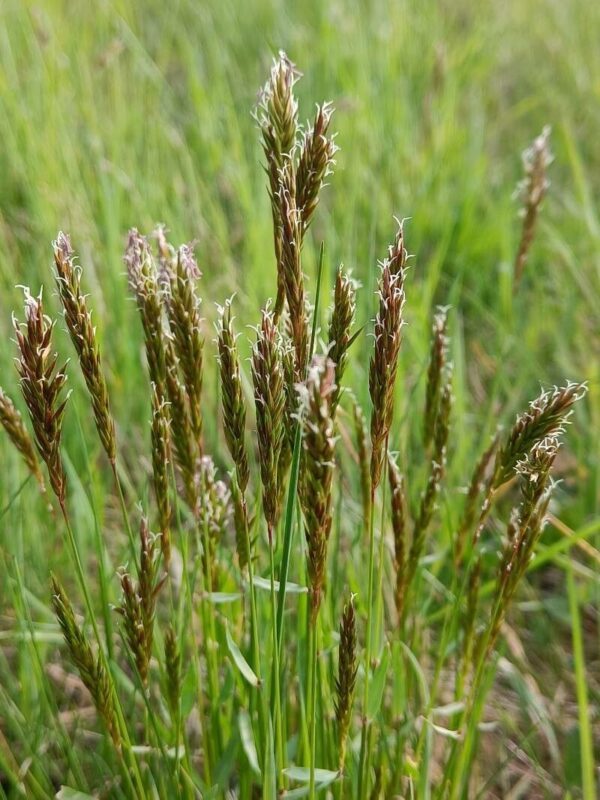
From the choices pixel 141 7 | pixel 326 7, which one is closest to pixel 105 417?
pixel 326 7

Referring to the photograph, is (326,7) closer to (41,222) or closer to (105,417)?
(41,222)

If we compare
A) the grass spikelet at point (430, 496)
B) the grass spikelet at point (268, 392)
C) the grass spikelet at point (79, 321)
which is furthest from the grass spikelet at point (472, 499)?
the grass spikelet at point (79, 321)

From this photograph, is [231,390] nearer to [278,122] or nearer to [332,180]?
[278,122]

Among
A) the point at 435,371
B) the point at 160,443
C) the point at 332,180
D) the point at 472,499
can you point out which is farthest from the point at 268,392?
the point at 332,180

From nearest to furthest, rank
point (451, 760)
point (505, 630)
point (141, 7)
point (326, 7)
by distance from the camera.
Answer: point (451, 760)
point (505, 630)
point (326, 7)
point (141, 7)

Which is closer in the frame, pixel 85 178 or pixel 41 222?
pixel 41 222

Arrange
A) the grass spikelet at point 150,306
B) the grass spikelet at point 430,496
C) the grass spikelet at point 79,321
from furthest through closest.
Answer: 1. the grass spikelet at point 430,496
2. the grass spikelet at point 150,306
3. the grass spikelet at point 79,321

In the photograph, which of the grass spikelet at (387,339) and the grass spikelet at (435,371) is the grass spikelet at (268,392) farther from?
the grass spikelet at (435,371)
